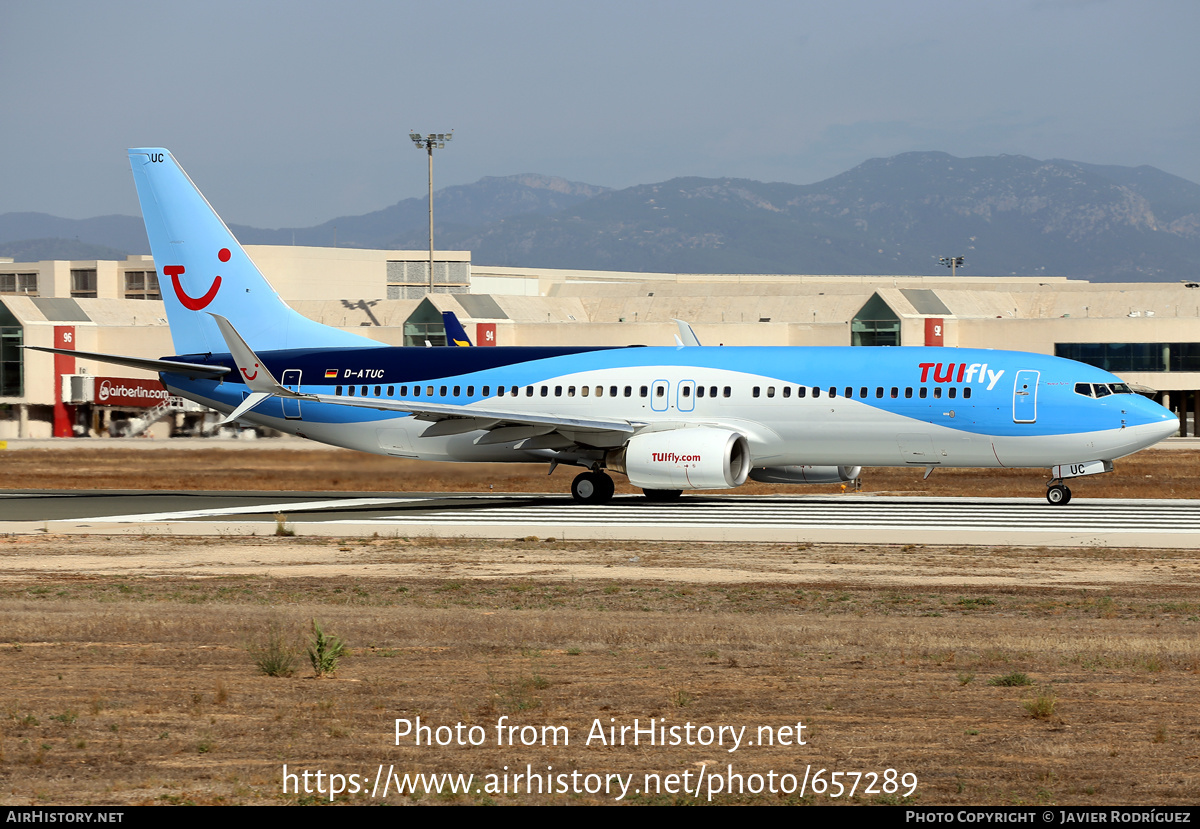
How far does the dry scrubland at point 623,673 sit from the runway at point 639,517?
2.26 metres

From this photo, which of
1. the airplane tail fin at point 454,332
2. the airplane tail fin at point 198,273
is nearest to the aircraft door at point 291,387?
the airplane tail fin at point 198,273

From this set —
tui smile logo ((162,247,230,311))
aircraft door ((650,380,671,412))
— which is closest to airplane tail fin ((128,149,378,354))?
tui smile logo ((162,247,230,311))

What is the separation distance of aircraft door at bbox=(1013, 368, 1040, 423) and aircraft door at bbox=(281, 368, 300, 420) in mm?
19469

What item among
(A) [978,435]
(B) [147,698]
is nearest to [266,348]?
(A) [978,435]

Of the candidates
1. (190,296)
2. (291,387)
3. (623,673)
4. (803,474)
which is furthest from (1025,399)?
(190,296)

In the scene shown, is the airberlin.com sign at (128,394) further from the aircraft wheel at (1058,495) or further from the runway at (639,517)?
the aircraft wheel at (1058,495)

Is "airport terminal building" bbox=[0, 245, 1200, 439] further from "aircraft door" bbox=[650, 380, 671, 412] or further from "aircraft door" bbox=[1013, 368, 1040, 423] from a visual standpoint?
"aircraft door" bbox=[1013, 368, 1040, 423]

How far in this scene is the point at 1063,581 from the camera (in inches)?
846

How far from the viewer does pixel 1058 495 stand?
35.5 meters

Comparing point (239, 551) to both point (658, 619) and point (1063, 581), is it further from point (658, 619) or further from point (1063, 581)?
point (1063, 581)

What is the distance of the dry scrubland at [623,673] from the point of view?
1017 centimetres

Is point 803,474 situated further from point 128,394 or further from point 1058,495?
point 128,394

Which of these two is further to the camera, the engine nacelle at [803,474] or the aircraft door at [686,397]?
the engine nacelle at [803,474]

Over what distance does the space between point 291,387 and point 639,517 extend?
12.3 m
